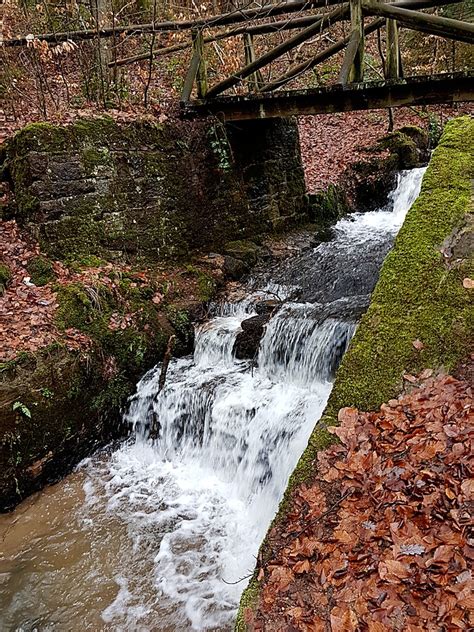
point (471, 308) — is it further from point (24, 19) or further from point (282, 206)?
point (24, 19)

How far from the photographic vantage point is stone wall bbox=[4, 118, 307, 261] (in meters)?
7.09

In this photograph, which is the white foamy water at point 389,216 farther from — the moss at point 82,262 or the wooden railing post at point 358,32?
the moss at point 82,262

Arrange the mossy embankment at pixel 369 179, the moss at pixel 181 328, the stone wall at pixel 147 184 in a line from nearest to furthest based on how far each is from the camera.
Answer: the stone wall at pixel 147 184
the moss at pixel 181 328
the mossy embankment at pixel 369 179

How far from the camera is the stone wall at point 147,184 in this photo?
7.09 meters

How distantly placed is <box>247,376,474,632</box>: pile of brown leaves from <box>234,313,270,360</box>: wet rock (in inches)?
132

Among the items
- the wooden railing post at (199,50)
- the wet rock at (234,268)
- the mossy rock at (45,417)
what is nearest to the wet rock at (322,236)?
the wet rock at (234,268)

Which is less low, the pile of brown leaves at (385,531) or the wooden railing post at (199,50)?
the wooden railing post at (199,50)

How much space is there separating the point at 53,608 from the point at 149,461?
216cm

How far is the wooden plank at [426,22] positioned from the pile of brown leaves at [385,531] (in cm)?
435

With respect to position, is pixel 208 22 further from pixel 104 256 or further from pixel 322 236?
pixel 322 236

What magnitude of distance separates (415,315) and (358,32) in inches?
159

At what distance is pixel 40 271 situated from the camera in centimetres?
679

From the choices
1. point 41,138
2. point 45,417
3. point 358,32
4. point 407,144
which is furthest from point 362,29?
point 407,144

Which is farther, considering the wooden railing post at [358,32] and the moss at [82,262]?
the moss at [82,262]
